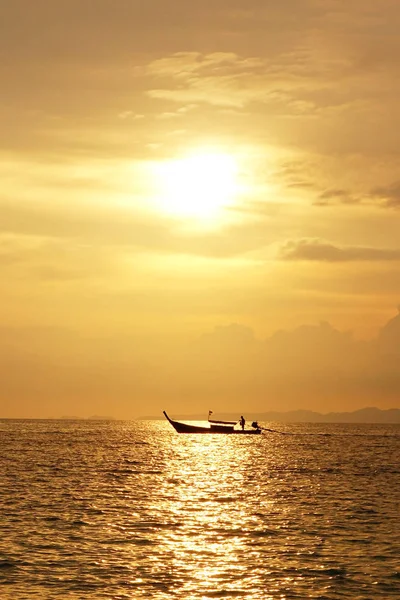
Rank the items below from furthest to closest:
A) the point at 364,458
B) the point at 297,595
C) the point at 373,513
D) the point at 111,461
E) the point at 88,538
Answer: the point at 364,458 < the point at 111,461 < the point at 373,513 < the point at 88,538 < the point at 297,595

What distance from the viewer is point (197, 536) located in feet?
163

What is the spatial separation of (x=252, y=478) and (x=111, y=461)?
32.3m

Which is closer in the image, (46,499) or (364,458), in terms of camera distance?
(46,499)

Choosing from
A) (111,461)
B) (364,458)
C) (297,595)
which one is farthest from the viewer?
(364,458)

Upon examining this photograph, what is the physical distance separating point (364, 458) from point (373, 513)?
75946 mm

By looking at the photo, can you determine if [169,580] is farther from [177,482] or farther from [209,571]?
[177,482]

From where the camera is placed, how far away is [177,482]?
8681 centimetres

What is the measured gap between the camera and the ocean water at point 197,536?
122 ft

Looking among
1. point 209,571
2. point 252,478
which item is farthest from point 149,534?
point 252,478

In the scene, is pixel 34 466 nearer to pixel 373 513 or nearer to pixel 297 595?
pixel 373 513

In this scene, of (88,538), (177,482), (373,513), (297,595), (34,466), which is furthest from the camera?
(34,466)

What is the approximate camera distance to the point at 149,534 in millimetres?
50344

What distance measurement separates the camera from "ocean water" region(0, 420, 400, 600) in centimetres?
3725

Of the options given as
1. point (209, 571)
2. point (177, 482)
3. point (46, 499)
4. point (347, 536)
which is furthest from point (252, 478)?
point (209, 571)
